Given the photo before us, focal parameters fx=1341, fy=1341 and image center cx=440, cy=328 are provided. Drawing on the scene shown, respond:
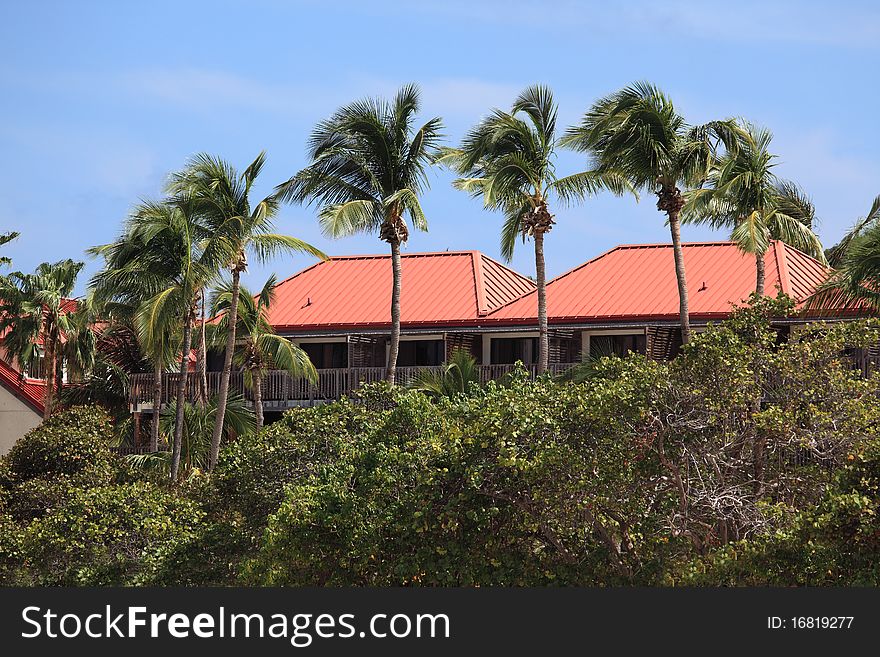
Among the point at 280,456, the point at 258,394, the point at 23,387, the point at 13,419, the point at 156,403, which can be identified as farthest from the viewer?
the point at 23,387

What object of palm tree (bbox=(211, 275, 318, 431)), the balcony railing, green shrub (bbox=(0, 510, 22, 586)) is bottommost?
green shrub (bbox=(0, 510, 22, 586))

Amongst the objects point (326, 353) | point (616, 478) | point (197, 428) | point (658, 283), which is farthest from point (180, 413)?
point (616, 478)

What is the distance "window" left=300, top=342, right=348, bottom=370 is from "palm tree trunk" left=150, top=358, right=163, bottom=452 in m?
5.74

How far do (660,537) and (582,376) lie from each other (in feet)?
36.2

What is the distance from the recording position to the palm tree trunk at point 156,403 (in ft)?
121

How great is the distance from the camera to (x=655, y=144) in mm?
30859

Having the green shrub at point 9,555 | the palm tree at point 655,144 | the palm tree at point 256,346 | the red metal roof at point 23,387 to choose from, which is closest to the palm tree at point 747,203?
the palm tree at point 655,144

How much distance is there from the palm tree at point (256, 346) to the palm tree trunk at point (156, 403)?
2.76m

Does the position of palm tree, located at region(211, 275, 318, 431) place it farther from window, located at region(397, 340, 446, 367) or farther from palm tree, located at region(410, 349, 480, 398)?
palm tree, located at region(410, 349, 480, 398)

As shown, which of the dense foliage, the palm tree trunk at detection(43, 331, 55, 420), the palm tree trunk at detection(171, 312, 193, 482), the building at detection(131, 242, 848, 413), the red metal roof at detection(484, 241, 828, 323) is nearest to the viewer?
the dense foliage

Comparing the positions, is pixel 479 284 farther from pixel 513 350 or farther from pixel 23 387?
pixel 23 387

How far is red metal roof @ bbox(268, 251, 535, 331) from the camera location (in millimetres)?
41469

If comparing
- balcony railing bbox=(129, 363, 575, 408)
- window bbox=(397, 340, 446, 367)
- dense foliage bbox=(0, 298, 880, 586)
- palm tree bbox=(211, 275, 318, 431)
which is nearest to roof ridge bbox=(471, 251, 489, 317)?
window bbox=(397, 340, 446, 367)

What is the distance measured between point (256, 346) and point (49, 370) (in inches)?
266
